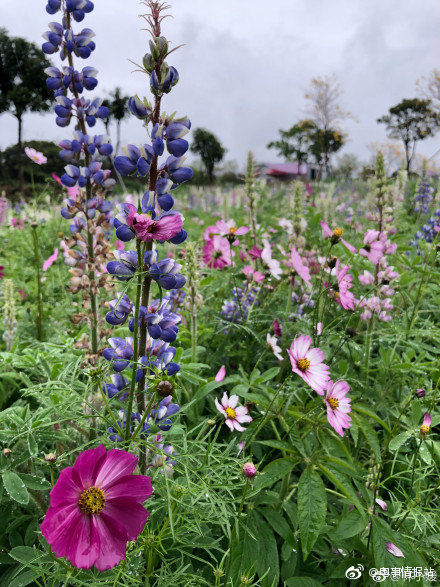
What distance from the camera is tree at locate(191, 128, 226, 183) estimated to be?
163ft

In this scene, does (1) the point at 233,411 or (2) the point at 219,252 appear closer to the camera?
(1) the point at 233,411

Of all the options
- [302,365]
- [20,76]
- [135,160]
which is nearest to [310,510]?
[302,365]

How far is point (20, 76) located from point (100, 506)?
108 feet

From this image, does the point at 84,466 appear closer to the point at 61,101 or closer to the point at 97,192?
the point at 97,192

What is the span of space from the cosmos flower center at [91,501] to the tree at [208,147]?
48634mm

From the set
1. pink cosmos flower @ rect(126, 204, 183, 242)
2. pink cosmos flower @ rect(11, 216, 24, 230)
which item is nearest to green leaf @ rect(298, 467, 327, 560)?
pink cosmos flower @ rect(126, 204, 183, 242)

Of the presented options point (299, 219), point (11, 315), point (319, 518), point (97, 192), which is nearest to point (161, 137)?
point (97, 192)

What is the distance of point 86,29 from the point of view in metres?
1.83

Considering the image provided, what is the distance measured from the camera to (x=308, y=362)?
1.36 metres

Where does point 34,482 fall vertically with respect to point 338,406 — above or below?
below

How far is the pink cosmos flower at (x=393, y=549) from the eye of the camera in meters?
1.20

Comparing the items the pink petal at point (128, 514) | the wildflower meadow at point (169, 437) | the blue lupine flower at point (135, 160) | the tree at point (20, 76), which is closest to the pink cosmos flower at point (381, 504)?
the wildflower meadow at point (169, 437)

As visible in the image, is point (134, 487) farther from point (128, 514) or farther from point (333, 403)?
point (333, 403)

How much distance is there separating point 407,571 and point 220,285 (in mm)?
2044
